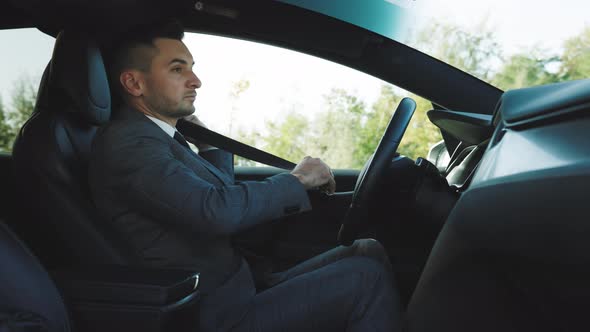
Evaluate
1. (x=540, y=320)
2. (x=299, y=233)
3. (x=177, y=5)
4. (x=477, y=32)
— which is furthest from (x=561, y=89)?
(x=477, y=32)

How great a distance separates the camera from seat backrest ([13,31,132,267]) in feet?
3.92

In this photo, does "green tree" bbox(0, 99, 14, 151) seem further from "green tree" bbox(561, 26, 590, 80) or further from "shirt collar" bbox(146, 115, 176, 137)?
"green tree" bbox(561, 26, 590, 80)

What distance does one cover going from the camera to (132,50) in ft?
4.99

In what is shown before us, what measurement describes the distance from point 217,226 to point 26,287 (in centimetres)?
37

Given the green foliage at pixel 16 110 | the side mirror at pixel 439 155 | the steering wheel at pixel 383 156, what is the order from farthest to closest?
the green foliage at pixel 16 110 → the side mirror at pixel 439 155 → the steering wheel at pixel 383 156

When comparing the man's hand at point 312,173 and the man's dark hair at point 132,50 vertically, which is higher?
the man's dark hair at point 132,50

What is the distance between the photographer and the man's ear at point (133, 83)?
58.9 inches

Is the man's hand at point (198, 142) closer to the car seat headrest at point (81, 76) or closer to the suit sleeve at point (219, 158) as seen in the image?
Result: the suit sleeve at point (219, 158)

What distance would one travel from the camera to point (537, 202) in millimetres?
757

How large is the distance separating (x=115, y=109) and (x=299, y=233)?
38.4 inches

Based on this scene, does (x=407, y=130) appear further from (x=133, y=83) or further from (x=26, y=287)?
(x=26, y=287)

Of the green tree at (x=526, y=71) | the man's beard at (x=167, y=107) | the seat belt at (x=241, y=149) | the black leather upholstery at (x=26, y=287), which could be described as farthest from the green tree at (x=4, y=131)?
the green tree at (x=526, y=71)

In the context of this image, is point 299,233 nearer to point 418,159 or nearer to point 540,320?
point 418,159

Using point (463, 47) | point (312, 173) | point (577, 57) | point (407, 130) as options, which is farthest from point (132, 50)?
point (577, 57)
